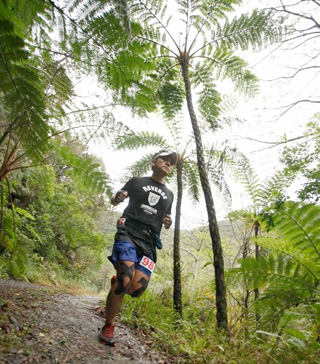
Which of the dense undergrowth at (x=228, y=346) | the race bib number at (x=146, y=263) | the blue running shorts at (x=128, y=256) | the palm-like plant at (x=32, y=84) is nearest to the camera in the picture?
the palm-like plant at (x=32, y=84)

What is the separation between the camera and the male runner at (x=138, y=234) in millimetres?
2084

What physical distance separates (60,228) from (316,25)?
34.3 ft

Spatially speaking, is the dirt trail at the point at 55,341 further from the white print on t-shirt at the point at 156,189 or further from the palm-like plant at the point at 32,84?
the white print on t-shirt at the point at 156,189

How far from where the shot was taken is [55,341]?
5.76 feet

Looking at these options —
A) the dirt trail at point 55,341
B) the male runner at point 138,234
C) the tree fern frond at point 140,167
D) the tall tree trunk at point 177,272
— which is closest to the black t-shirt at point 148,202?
the male runner at point 138,234

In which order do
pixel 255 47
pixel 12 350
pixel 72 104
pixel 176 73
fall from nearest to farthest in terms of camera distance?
pixel 12 350
pixel 72 104
pixel 255 47
pixel 176 73

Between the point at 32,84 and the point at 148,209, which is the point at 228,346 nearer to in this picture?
the point at 148,209

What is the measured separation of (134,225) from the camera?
2465mm

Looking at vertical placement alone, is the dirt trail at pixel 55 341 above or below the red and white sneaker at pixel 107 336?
below

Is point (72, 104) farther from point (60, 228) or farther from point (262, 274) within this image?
point (60, 228)

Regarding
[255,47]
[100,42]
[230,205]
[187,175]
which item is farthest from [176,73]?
[100,42]

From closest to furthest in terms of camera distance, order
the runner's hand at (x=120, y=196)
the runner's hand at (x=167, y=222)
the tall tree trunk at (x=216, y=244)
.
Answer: the runner's hand at (x=120, y=196) < the runner's hand at (x=167, y=222) < the tall tree trunk at (x=216, y=244)

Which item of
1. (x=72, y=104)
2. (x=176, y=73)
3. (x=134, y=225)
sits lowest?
(x=134, y=225)

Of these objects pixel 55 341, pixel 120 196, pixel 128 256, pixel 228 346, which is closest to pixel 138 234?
pixel 128 256
